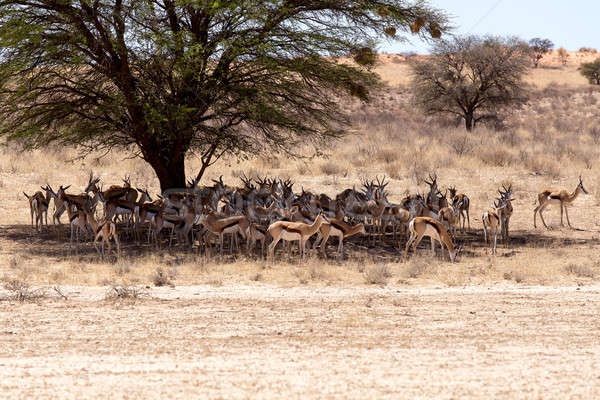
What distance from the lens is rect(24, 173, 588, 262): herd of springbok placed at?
49.6 ft

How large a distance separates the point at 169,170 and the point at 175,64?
3692 millimetres

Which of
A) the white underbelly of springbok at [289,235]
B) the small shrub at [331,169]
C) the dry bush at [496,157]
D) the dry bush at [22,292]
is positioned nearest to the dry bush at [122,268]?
the dry bush at [22,292]

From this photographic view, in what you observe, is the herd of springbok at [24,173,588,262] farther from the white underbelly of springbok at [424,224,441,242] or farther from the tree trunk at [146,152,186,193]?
the tree trunk at [146,152,186,193]

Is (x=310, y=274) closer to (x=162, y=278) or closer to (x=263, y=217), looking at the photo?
(x=162, y=278)

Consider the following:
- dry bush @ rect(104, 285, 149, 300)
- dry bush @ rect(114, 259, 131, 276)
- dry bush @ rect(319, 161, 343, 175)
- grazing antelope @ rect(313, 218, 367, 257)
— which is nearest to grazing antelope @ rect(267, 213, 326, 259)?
grazing antelope @ rect(313, 218, 367, 257)

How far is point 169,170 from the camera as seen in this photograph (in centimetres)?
1917

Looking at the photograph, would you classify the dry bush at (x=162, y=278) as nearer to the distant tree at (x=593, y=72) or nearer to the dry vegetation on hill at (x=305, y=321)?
the dry vegetation on hill at (x=305, y=321)

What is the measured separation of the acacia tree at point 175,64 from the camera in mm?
16312

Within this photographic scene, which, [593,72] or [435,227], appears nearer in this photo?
[435,227]

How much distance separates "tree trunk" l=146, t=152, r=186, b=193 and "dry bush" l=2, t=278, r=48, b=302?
6.94m

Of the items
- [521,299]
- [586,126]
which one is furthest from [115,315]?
[586,126]

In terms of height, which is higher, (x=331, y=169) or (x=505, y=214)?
(x=331, y=169)

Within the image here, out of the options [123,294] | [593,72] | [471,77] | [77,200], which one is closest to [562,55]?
[593,72]

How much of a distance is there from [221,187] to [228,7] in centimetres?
508
